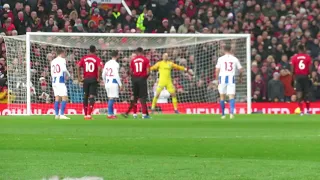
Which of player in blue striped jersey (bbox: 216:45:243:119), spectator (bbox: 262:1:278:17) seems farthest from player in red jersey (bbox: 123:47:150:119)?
spectator (bbox: 262:1:278:17)

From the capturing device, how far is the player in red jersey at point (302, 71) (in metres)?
31.2

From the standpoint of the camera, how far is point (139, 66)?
29406 mm

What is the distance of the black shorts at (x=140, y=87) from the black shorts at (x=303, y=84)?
5.29 metres

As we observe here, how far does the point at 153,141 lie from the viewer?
58.2 ft

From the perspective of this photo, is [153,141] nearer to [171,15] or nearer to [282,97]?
[282,97]

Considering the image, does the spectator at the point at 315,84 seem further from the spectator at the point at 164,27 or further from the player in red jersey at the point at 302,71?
the spectator at the point at 164,27

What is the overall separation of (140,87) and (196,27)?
8.84 meters

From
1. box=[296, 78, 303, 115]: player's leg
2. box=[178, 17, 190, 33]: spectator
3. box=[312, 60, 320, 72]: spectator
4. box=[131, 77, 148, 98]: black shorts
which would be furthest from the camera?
box=[178, 17, 190, 33]: spectator

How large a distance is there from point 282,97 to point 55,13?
8.77 meters

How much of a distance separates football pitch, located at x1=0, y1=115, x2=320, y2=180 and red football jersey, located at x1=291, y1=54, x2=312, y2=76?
23.9 feet

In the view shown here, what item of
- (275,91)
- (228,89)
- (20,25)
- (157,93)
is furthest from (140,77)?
(20,25)

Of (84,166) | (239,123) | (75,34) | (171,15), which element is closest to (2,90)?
(75,34)

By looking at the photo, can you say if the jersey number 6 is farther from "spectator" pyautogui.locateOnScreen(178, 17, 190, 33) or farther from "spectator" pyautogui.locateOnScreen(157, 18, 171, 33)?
"spectator" pyautogui.locateOnScreen(157, 18, 171, 33)

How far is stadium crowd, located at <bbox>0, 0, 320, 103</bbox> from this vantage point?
34562 millimetres
